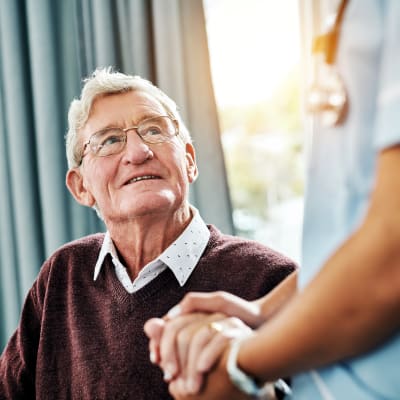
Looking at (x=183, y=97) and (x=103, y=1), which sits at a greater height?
(x=103, y=1)

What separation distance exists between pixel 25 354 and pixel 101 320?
28 centimetres

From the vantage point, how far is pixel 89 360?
4.32ft

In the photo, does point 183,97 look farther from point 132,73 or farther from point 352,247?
point 352,247

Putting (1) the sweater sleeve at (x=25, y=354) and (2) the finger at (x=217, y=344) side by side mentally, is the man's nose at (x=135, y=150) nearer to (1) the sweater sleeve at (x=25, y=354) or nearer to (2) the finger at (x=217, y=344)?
(1) the sweater sleeve at (x=25, y=354)

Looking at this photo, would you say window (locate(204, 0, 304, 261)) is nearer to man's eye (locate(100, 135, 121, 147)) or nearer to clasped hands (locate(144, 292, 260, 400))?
man's eye (locate(100, 135, 121, 147))

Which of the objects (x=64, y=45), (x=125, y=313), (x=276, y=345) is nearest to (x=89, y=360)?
(x=125, y=313)

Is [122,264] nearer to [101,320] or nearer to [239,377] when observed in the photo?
[101,320]

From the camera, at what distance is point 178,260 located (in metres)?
1.33

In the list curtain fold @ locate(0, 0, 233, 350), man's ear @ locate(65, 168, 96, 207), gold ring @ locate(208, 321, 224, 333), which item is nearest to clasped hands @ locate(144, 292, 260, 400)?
gold ring @ locate(208, 321, 224, 333)

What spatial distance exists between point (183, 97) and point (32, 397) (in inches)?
43.7

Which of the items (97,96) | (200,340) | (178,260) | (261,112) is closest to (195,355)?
(200,340)

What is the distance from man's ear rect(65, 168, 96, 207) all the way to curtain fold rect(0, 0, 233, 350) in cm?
39

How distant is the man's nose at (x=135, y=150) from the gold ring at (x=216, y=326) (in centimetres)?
73

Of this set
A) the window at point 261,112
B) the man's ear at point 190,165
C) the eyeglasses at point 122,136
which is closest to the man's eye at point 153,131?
the eyeglasses at point 122,136
